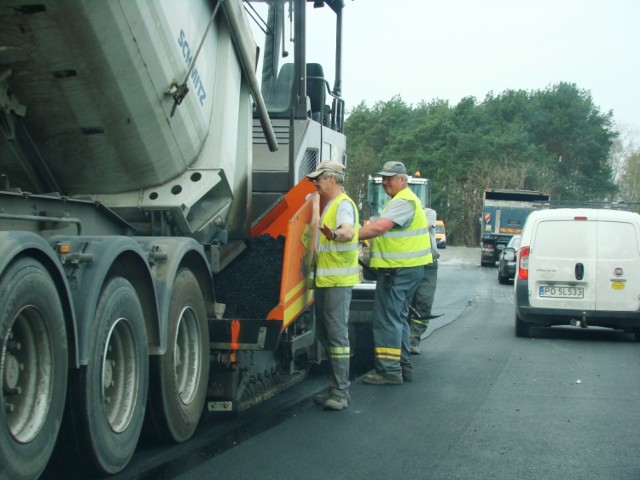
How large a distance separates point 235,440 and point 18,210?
2158 millimetres

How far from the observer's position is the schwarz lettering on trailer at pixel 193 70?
589cm

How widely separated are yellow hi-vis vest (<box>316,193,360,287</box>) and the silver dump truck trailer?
12 centimetres

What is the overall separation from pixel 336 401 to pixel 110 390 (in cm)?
253

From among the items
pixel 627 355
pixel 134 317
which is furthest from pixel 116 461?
pixel 627 355

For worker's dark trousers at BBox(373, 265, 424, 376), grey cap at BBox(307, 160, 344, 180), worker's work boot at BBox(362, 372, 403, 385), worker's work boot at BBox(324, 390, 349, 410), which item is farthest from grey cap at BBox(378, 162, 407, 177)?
worker's work boot at BBox(324, 390, 349, 410)

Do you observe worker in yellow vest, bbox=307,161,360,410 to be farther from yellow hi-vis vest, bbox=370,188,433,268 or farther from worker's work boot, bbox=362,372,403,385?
yellow hi-vis vest, bbox=370,188,433,268

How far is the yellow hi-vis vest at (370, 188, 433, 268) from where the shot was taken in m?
8.66

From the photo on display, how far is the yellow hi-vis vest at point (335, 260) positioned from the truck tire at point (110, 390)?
8.01 ft

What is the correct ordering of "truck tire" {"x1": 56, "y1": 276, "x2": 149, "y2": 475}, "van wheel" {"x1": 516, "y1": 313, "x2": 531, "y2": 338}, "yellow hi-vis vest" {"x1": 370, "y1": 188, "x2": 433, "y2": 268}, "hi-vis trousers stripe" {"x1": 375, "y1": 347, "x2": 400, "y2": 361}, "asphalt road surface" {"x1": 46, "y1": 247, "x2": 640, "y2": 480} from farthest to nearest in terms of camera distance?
"van wheel" {"x1": 516, "y1": 313, "x2": 531, "y2": 338}, "yellow hi-vis vest" {"x1": 370, "y1": 188, "x2": 433, "y2": 268}, "hi-vis trousers stripe" {"x1": 375, "y1": 347, "x2": 400, "y2": 361}, "asphalt road surface" {"x1": 46, "y1": 247, "x2": 640, "y2": 480}, "truck tire" {"x1": 56, "y1": 276, "x2": 149, "y2": 475}

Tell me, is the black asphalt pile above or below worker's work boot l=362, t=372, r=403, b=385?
above

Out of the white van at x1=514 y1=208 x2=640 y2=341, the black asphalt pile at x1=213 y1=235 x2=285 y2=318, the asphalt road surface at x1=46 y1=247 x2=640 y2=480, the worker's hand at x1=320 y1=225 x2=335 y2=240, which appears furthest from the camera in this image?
the white van at x1=514 y1=208 x2=640 y2=341

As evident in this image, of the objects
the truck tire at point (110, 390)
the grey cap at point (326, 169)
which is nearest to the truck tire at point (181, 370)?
the truck tire at point (110, 390)

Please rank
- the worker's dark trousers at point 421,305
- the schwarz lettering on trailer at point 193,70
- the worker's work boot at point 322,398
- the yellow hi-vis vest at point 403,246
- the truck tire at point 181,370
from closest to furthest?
the truck tire at point 181,370 → the schwarz lettering on trailer at point 193,70 → the worker's work boot at point 322,398 → the yellow hi-vis vest at point 403,246 → the worker's dark trousers at point 421,305

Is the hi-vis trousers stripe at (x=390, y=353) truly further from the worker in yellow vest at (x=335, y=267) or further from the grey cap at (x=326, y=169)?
the grey cap at (x=326, y=169)
